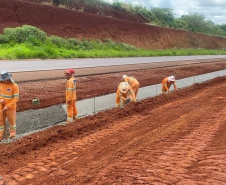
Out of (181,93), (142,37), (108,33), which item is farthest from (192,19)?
(181,93)

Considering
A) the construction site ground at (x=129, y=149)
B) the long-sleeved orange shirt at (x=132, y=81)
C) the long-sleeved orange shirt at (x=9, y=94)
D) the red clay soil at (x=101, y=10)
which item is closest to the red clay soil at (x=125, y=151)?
the construction site ground at (x=129, y=149)

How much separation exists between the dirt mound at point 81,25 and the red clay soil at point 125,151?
25662 mm

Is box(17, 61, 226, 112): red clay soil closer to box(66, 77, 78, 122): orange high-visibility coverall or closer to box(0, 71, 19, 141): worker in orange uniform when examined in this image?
box(66, 77, 78, 122): orange high-visibility coverall

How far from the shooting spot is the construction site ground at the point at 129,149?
5.68m

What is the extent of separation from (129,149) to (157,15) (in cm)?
7094

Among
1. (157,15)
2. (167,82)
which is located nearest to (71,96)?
(167,82)

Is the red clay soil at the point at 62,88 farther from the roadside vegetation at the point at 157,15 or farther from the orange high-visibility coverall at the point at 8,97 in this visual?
the roadside vegetation at the point at 157,15

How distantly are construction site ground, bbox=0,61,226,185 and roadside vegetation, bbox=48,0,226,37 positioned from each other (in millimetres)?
37659

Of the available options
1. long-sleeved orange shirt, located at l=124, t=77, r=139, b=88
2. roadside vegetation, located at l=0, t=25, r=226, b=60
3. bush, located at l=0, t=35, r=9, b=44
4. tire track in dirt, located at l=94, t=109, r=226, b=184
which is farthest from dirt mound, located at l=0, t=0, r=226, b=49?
tire track in dirt, located at l=94, t=109, r=226, b=184

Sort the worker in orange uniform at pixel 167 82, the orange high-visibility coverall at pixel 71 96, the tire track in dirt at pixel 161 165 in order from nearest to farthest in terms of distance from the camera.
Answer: the tire track in dirt at pixel 161 165
the orange high-visibility coverall at pixel 71 96
the worker in orange uniform at pixel 167 82

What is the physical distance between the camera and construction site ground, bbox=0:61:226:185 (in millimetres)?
5676

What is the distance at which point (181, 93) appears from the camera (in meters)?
16.5

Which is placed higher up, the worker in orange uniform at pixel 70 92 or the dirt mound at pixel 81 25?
the dirt mound at pixel 81 25

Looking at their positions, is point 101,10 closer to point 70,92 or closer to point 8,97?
point 70,92
